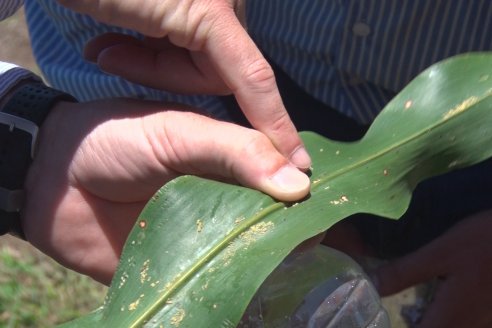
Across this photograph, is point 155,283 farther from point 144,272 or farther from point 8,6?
point 8,6

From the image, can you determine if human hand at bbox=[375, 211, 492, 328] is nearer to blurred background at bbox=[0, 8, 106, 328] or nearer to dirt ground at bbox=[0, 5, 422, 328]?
blurred background at bbox=[0, 8, 106, 328]

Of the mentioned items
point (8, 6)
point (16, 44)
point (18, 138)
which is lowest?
point (16, 44)

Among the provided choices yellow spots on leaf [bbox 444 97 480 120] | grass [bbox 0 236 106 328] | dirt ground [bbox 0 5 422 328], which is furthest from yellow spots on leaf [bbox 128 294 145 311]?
dirt ground [bbox 0 5 422 328]

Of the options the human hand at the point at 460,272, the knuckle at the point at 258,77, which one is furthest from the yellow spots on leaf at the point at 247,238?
the human hand at the point at 460,272

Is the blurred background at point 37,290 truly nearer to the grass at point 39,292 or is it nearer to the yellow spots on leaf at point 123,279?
the grass at point 39,292

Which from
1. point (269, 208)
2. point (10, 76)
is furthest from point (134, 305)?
point (10, 76)

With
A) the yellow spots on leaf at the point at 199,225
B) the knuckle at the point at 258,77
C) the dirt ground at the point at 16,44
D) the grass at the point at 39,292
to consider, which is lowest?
the grass at the point at 39,292
